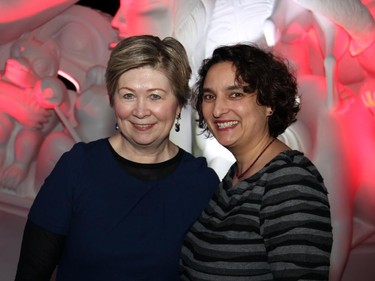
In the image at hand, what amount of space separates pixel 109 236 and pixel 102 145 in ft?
0.84

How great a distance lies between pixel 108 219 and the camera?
4.21ft

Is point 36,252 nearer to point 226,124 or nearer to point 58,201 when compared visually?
point 58,201

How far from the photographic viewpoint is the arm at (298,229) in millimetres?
988

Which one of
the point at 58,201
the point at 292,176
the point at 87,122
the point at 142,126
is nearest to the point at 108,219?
the point at 58,201

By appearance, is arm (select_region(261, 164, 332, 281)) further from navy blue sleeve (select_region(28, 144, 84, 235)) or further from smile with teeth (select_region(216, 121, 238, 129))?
navy blue sleeve (select_region(28, 144, 84, 235))

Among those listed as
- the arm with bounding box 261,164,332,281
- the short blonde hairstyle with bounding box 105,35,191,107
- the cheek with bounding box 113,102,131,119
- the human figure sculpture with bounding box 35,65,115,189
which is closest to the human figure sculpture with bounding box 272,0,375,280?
the human figure sculpture with bounding box 35,65,115,189

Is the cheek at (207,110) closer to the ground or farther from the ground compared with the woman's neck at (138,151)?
farther from the ground

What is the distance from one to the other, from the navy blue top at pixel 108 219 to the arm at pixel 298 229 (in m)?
0.35

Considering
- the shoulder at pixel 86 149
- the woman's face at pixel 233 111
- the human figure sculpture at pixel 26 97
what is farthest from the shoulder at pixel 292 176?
the human figure sculpture at pixel 26 97

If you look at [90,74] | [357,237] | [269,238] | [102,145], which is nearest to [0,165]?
[90,74]

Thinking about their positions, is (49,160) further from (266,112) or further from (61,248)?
(266,112)

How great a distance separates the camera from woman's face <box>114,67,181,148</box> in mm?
1294

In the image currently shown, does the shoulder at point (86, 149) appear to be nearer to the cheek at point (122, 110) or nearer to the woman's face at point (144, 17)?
the cheek at point (122, 110)

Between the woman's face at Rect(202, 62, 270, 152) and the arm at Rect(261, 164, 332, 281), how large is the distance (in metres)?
0.22
